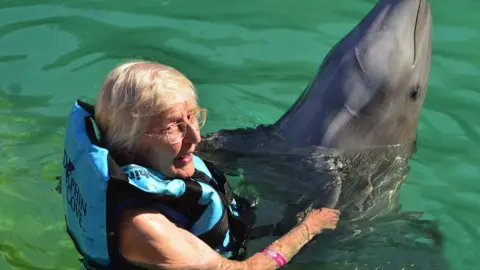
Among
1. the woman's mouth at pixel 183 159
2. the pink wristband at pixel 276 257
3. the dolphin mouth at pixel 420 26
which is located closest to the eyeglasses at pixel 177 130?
the woman's mouth at pixel 183 159

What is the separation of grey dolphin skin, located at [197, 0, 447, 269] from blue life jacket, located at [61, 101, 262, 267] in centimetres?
84

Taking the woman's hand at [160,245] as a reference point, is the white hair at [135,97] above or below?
above

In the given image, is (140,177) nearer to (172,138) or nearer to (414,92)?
(172,138)

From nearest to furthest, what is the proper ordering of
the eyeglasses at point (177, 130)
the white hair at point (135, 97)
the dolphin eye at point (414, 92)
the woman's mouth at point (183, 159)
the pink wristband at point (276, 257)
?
the white hair at point (135, 97) → the eyeglasses at point (177, 130) → the woman's mouth at point (183, 159) → the pink wristband at point (276, 257) → the dolphin eye at point (414, 92)

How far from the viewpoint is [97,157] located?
3.45 m

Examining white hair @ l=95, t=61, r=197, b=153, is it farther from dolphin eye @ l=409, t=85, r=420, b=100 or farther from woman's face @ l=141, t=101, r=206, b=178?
dolphin eye @ l=409, t=85, r=420, b=100

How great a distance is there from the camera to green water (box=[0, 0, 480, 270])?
531 cm

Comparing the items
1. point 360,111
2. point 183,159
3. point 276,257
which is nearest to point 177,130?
point 183,159

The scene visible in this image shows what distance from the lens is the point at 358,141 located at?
16.1ft

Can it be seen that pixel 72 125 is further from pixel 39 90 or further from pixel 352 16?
pixel 352 16

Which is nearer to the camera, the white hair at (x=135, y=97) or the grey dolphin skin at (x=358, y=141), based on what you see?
the white hair at (x=135, y=97)

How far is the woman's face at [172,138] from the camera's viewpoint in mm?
3371

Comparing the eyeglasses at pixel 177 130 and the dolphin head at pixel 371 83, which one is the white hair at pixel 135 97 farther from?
the dolphin head at pixel 371 83

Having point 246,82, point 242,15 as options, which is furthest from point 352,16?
point 246,82
